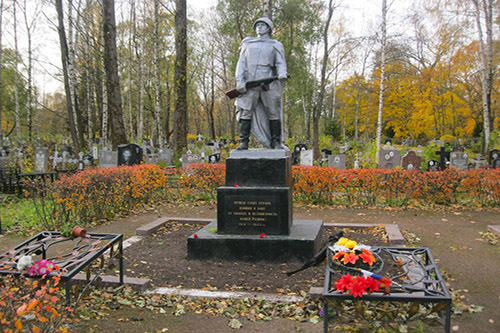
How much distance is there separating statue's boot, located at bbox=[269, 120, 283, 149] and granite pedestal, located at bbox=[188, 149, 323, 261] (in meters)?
0.30

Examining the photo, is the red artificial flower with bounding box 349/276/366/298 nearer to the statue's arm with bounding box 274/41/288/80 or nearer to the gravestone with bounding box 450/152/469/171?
the statue's arm with bounding box 274/41/288/80

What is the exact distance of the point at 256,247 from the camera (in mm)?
5316

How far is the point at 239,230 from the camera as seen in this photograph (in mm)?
5609

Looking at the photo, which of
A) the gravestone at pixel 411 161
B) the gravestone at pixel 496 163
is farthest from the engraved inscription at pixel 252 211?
the gravestone at pixel 496 163

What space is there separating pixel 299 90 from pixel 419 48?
11086 millimetres

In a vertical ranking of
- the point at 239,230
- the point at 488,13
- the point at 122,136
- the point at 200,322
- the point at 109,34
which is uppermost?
the point at 488,13

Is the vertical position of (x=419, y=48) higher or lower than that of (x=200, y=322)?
higher

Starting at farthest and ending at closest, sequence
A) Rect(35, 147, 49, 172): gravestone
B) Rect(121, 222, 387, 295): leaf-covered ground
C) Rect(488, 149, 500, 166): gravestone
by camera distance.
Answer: Rect(488, 149, 500, 166): gravestone, Rect(35, 147, 49, 172): gravestone, Rect(121, 222, 387, 295): leaf-covered ground

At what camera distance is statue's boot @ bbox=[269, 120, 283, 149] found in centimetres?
623

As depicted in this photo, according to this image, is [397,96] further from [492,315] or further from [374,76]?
[492,315]

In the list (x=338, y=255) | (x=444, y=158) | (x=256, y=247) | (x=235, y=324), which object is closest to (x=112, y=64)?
(x=256, y=247)

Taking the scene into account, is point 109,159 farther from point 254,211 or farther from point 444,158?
point 444,158

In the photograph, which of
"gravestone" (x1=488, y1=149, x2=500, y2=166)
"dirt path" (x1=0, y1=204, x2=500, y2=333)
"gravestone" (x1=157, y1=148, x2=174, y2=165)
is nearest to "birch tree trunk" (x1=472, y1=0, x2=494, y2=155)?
"gravestone" (x1=488, y1=149, x2=500, y2=166)

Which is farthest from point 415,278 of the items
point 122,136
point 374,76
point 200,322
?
point 374,76
